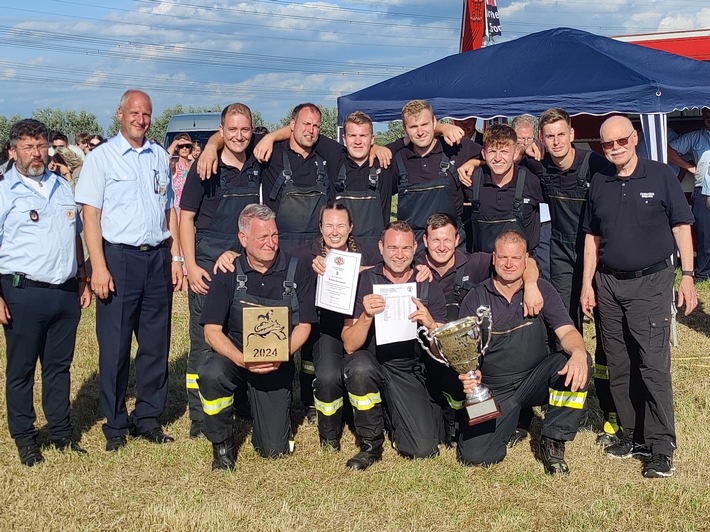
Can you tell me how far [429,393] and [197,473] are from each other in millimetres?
1545

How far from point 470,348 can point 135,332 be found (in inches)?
88.8

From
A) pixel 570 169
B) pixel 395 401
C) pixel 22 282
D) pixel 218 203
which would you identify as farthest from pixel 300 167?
pixel 22 282

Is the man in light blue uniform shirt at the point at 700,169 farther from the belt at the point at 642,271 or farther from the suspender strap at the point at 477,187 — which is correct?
the belt at the point at 642,271

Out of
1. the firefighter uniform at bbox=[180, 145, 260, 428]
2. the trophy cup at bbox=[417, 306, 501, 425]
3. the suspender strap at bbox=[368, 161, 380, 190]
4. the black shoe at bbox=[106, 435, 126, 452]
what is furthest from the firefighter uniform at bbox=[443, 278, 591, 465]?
the black shoe at bbox=[106, 435, 126, 452]

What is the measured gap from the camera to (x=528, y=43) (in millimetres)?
10484

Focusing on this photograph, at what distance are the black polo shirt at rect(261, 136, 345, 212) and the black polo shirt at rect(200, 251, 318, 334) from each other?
64cm

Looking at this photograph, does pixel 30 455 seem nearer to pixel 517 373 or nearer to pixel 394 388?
pixel 394 388

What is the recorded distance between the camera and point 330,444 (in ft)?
16.3

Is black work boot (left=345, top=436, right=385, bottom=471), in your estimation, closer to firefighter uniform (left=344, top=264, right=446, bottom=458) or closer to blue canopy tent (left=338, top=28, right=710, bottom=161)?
firefighter uniform (left=344, top=264, right=446, bottom=458)

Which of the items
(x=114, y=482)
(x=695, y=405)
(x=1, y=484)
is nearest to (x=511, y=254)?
(x=695, y=405)

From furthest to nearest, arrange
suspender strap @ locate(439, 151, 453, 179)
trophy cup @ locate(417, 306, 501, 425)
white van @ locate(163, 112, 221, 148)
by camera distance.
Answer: white van @ locate(163, 112, 221, 148) < suspender strap @ locate(439, 151, 453, 179) < trophy cup @ locate(417, 306, 501, 425)

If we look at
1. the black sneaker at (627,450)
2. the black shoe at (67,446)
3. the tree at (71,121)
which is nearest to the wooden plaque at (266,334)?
the black shoe at (67,446)

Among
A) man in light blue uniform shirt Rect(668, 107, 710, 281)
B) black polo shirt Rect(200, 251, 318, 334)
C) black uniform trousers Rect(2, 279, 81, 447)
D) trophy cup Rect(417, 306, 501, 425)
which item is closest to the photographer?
trophy cup Rect(417, 306, 501, 425)

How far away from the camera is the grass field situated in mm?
3939
